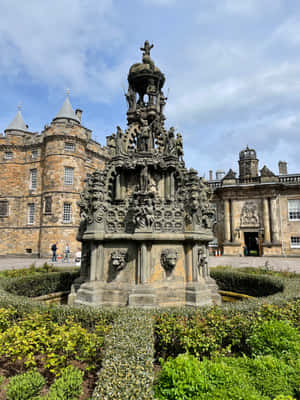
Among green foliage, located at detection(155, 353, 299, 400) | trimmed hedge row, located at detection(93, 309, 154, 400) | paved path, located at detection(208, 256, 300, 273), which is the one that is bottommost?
paved path, located at detection(208, 256, 300, 273)

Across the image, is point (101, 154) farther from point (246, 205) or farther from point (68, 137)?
point (246, 205)

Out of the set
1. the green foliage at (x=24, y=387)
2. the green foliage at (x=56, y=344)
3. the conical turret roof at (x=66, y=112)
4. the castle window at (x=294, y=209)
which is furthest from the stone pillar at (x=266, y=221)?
the green foliage at (x=24, y=387)

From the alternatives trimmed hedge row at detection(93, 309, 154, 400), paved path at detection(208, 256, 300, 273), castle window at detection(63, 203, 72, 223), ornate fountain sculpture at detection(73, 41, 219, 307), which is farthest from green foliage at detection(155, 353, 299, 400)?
castle window at detection(63, 203, 72, 223)

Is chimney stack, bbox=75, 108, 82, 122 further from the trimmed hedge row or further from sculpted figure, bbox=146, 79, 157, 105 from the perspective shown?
the trimmed hedge row

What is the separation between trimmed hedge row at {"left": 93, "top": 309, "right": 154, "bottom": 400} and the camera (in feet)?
9.38

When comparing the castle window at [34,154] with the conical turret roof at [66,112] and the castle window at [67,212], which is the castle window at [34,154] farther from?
the castle window at [67,212]

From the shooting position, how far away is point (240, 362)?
159 inches

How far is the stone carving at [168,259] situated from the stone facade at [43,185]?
26.9 metres

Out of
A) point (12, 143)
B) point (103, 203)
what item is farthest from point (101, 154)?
point (103, 203)

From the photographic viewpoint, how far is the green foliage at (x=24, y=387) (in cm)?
331

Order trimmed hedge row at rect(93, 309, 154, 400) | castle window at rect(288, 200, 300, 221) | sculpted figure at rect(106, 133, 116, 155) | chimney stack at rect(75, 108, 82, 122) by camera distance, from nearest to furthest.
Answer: trimmed hedge row at rect(93, 309, 154, 400), sculpted figure at rect(106, 133, 116, 155), castle window at rect(288, 200, 300, 221), chimney stack at rect(75, 108, 82, 122)

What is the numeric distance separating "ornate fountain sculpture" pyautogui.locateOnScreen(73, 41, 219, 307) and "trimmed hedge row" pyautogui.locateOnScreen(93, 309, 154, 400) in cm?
219

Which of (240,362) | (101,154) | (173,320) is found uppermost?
(101,154)

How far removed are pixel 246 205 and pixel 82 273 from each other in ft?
94.7
